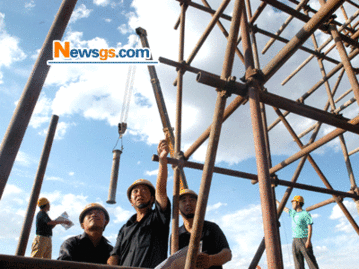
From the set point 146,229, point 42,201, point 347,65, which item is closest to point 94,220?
point 146,229

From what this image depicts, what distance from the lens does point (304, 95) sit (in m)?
5.44

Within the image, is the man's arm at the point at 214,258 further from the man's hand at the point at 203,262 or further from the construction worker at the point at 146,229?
the construction worker at the point at 146,229

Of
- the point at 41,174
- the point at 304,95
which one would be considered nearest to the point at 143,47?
the point at 304,95

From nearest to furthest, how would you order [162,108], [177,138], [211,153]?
[211,153]
[177,138]
[162,108]

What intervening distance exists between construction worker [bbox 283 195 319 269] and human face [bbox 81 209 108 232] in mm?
3843

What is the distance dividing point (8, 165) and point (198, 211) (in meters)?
1.31

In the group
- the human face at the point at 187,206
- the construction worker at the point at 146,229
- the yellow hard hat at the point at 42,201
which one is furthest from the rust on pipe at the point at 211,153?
the yellow hard hat at the point at 42,201

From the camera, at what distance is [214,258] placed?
211 centimetres

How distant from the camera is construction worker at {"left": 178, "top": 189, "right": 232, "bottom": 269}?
2.05m

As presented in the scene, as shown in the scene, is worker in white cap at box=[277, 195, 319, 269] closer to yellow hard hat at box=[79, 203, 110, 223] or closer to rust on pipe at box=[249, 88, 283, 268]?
rust on pipe at box=[249, 88, 283, 268]

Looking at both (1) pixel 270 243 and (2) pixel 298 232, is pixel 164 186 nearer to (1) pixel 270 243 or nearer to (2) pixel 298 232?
(1) pixel 270 243

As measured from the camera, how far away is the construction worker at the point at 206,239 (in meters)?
2.05

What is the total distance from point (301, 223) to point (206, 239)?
342 cm

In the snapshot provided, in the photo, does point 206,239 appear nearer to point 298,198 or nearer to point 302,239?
point 302,239
